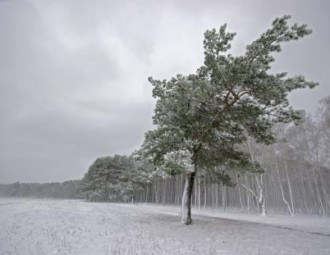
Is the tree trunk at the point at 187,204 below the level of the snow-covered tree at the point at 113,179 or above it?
below

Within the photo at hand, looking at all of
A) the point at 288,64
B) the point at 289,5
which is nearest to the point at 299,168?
the point at 288,64

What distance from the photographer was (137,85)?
13820 mm

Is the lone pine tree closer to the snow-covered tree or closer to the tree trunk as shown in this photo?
the tree trunk

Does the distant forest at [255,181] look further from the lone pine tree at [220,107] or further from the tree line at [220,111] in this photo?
the lone pine tree at [220,107]

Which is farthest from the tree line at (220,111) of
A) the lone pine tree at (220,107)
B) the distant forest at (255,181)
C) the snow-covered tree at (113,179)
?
the snow-covered tree at (113,179)

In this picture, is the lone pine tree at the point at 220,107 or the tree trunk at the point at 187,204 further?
the tree trunk at the point at 187,204

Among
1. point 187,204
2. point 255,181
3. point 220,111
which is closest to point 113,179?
point 255,181

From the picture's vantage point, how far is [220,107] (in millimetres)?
10469

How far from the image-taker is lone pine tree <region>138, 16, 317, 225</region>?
8406mm

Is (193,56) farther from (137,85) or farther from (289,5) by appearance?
(289,5)

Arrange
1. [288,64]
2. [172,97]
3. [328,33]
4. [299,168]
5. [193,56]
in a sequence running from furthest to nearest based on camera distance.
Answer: [299,168]
[193,56]
[172,97]
[288,64]
[328,33]

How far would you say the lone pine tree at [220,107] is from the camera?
27.6 feet

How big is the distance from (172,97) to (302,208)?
1352 inches

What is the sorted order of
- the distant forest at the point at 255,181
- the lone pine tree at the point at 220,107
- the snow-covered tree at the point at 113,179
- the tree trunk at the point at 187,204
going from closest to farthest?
the lone pine tree at the point at 220,107 → the tree trunk at the point at 187,204 → the distant forest at the point at 255,181 → the snow-covered tree at the point at 113,179
